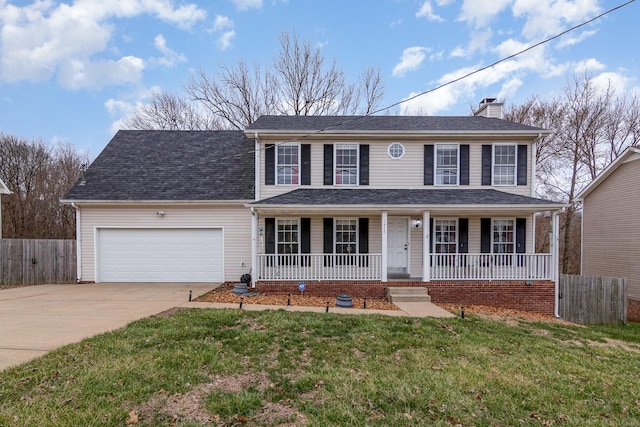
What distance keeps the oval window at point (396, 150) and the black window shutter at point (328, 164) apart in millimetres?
2042

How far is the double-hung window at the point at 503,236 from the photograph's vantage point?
10844mm

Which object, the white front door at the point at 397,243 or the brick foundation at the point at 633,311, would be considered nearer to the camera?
the white front door at the point at 397,243

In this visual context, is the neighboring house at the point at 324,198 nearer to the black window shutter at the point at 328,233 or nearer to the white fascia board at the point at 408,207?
the black window shutter at the point at 328,233

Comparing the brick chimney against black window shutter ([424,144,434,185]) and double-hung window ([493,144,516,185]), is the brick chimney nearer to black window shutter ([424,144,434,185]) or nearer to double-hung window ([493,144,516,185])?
double-hung window ([493,144,516,185])

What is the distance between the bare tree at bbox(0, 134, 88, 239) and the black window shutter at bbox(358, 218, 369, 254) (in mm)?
18715

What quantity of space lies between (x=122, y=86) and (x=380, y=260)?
16192mm

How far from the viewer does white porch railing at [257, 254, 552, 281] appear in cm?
977

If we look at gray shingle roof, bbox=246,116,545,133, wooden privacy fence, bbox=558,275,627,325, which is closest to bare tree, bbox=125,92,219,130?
gray shingle roof, bbox=246,116,545,133

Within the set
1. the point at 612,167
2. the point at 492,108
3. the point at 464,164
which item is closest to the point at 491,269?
the point at 464,164

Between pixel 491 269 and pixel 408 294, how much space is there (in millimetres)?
2783

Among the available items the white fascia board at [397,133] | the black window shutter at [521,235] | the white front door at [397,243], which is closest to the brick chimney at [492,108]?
the white fascia board at [397,133]

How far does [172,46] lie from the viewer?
13.4 m

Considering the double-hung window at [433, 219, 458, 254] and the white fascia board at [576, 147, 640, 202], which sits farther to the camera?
the white fascia board at [576, 147, 640, 202]

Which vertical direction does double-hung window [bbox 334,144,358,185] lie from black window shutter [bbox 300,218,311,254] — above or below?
above
